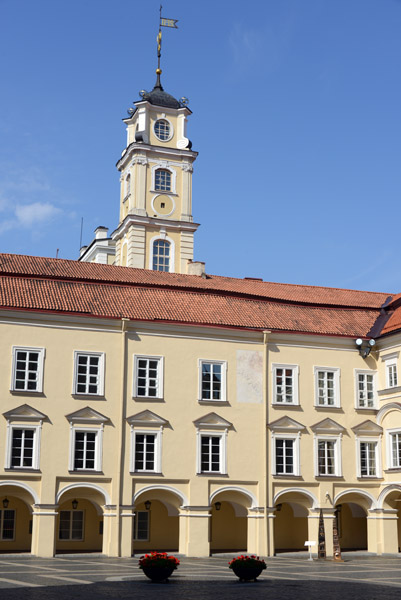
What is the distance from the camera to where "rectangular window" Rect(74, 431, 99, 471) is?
36938 mm

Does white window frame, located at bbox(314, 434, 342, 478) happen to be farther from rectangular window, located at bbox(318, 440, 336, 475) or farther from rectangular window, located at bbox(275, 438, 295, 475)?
rectangular window, located at bbox(275, 438, 295, 475)

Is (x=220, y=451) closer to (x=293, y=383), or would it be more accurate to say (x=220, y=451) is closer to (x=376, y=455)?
(x=293, y=383)

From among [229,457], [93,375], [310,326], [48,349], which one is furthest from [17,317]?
[310,326]

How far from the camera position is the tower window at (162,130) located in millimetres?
61781

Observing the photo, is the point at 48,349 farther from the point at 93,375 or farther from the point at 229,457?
the point at 229,457

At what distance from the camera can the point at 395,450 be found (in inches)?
1607

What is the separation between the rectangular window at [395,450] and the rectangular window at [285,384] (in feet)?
16.5

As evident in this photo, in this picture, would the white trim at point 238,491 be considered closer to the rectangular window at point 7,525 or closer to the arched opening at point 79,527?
the arched opening at point 79,527

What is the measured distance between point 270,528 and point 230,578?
12868 millimetres

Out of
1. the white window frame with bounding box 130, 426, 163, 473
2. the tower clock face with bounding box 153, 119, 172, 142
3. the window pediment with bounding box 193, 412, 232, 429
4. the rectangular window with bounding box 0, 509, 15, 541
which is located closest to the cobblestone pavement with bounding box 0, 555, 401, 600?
the rectangular window with bounding box 0, 509, 15, 541

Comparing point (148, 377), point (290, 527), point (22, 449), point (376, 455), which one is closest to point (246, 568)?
point (22, 449)

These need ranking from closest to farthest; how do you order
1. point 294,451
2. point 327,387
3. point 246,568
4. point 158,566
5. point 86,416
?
point 158,566
point 246,568
point 86,416
point 294,451
point 327,387

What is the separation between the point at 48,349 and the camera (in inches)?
1469

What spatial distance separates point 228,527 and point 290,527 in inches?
137
